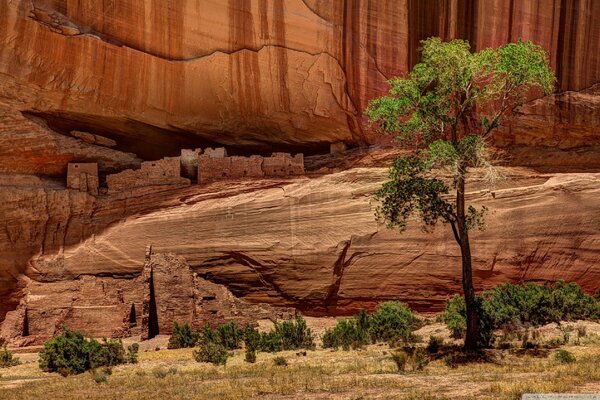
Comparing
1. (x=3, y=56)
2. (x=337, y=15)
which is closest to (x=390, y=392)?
(x=337, y=15)

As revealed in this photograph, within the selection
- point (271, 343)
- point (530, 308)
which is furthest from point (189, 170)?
point (530, 308)

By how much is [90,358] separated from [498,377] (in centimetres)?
880

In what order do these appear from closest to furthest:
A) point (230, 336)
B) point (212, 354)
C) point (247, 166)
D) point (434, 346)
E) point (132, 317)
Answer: point (434, 346), point (212, 354), point (230, 336), point (132, 317), point (247, 166)

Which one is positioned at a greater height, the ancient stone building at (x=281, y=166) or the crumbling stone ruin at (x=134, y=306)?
the ancient stone building at (x=281, y=166)

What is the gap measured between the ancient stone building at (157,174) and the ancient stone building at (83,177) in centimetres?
78

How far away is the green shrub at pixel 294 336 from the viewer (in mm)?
20020

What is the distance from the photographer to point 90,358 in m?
18.6

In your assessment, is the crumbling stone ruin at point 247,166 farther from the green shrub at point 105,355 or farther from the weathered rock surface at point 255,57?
the green shrub at point 105,355

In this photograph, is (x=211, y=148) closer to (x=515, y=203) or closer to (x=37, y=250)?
(x=37, y=250)

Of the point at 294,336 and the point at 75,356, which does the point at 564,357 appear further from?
the point at 75,356

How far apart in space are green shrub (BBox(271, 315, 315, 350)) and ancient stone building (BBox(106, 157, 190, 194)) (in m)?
5.62

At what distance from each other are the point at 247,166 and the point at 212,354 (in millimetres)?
7085

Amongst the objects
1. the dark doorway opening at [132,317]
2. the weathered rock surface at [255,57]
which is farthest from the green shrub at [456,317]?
the dark doorway opening at [132,317]

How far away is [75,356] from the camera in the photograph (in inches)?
730
